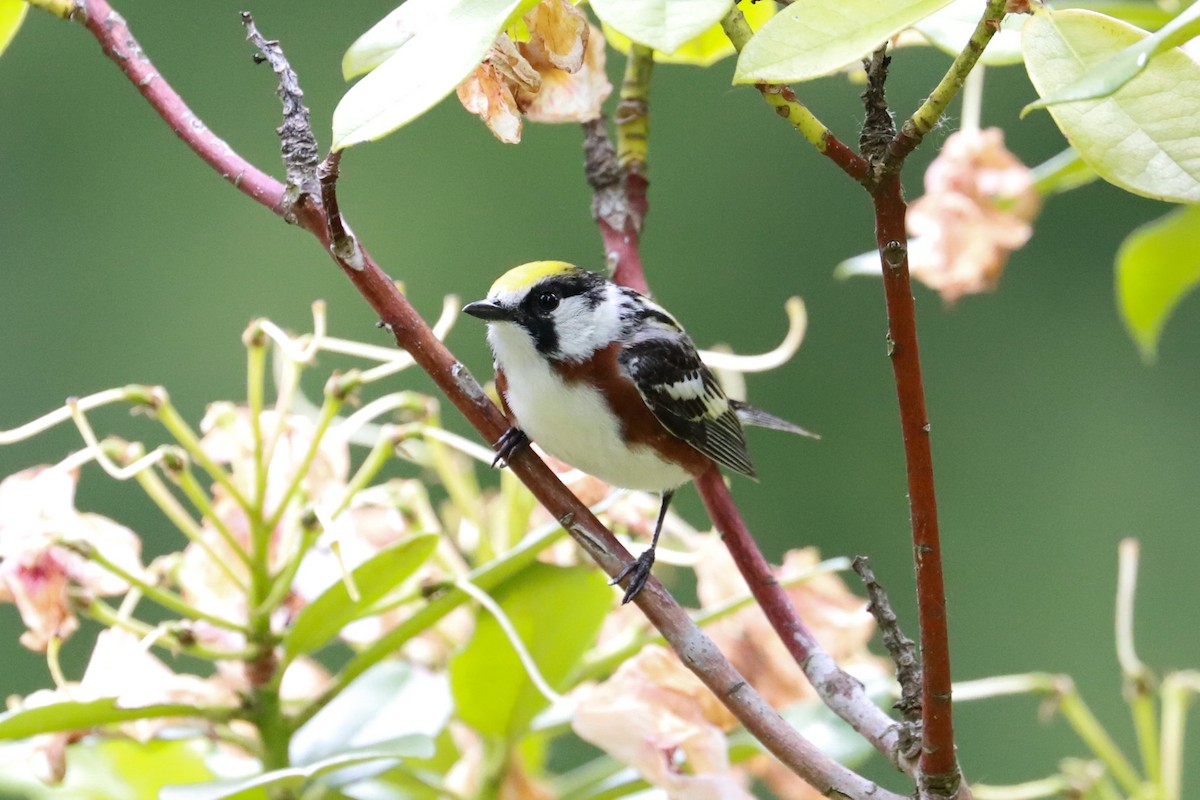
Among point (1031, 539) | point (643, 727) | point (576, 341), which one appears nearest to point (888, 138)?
point (643, 727)

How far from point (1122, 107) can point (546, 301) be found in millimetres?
463

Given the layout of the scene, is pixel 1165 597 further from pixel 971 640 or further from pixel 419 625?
pixel 419 625

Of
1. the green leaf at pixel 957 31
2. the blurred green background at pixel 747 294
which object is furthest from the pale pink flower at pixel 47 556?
the blurred green background at pixel 747 294

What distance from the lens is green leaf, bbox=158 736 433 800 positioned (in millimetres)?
493

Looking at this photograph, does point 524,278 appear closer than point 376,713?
No

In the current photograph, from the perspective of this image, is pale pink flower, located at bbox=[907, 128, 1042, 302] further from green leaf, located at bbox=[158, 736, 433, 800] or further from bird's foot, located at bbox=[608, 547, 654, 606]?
green leaf, located at bbox=[158, 736, 433, 800]

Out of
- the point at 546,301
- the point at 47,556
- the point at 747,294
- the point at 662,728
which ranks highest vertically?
the point at 747,294

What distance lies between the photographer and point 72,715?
1.66ft

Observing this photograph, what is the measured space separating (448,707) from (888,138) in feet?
1.19

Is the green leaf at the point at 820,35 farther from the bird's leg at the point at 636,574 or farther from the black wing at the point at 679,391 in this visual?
the black wing at the point at 679,391

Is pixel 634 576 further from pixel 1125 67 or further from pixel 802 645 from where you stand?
pixel 1125 67

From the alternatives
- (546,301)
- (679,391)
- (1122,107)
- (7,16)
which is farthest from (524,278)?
(1122,107)

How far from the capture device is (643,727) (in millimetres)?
561

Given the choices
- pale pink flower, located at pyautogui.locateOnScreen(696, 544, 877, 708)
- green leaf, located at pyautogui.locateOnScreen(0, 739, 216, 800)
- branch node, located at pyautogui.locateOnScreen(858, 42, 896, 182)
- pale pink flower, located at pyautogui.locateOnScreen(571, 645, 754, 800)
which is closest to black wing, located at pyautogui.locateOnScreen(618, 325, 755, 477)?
pale pink flower, located at pyautogui.locateOnScreen(696, 544, 877, 708)
